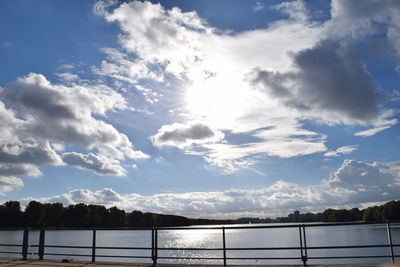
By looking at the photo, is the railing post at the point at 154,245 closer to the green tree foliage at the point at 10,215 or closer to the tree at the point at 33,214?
the green tree foliage at the point at 10,215

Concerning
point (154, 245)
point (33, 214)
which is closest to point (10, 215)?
point (33, 214)

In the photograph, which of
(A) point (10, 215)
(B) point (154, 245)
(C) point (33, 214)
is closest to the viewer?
(B) point (154, 245)

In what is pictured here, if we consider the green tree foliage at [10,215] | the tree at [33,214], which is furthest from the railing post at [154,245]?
the tree at [33,214]

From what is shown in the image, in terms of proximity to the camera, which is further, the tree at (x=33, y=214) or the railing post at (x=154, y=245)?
the tree at (x=33, y=214)

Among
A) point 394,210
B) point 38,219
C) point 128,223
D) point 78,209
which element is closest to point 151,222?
point 128,223

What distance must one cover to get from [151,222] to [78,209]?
1741 inches

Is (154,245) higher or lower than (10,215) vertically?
lower

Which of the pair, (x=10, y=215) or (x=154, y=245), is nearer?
(x=154, y=245)

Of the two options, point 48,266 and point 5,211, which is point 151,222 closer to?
point 5,211

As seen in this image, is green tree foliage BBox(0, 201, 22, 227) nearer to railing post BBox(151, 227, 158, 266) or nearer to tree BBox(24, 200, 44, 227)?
tree BBox(24, 200, 44, 227)

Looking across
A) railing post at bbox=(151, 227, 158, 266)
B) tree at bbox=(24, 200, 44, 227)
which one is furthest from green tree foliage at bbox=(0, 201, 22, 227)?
railing post at bbox=(151, 227, 158, 266)

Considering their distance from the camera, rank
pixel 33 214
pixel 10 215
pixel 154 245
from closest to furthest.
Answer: pixel 154 245, pixel 10 215, pixel 33 214

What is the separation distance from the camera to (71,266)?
1295cm

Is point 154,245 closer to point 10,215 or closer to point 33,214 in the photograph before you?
point 10,215
